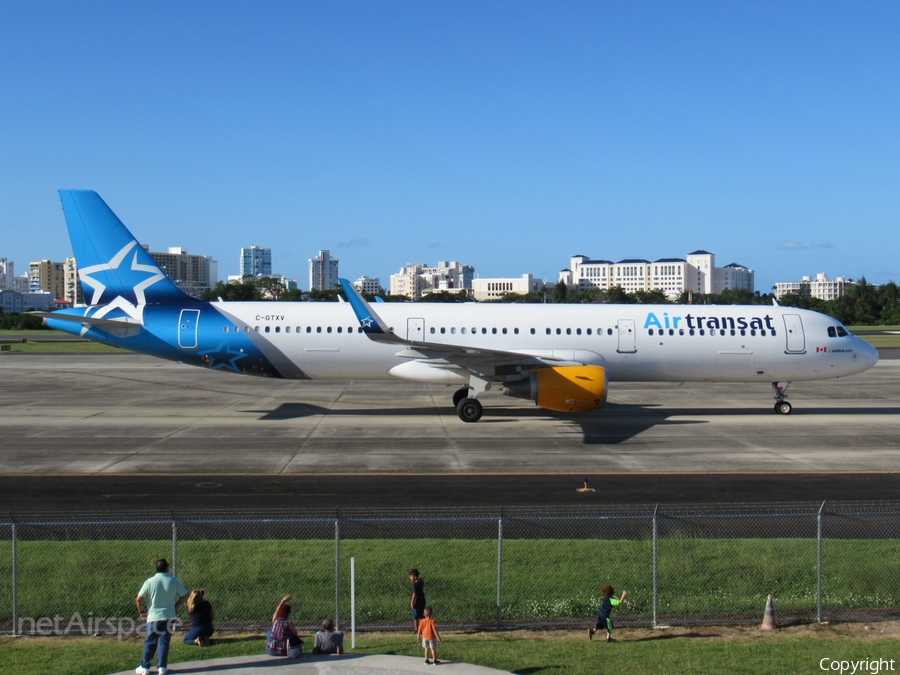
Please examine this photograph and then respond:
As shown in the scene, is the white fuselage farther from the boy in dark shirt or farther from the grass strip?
the boy in dark shirt

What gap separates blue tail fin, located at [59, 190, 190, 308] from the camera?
26531mm

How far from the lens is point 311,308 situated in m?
27.4

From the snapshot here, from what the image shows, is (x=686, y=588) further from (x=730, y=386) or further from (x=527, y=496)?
(x=730, y=386)

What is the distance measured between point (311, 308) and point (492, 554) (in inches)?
664

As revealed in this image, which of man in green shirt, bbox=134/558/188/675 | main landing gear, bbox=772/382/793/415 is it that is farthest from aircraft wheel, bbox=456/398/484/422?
man in green shirt, bbox=134/558/188/675

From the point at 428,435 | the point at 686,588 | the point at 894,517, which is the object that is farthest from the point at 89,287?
the point at 894,517

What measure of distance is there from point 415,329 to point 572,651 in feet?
61.1

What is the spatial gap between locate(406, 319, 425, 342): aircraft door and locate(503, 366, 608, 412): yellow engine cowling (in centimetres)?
494

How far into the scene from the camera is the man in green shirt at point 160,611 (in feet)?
27.8

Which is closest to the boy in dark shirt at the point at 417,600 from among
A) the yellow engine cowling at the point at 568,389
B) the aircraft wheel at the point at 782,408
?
the yellow engine cowling at the point at 568,389

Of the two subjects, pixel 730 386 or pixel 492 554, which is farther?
pixel 730 386

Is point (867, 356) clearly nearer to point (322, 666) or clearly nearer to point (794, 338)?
point (794, 338)

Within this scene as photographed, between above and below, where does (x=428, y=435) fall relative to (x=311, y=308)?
below

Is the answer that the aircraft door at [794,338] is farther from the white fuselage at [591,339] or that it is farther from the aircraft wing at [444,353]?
the aircraft wing at [444,353]
